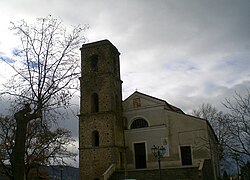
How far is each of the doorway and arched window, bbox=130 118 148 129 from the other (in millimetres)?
2032

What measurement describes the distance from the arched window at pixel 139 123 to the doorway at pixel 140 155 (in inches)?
80.0

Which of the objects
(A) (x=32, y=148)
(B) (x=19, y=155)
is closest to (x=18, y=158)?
→ (B) (x=19, y=155)

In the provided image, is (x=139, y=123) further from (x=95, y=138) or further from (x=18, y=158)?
(x=18, y=158)

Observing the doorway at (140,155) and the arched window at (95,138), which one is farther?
the doorway at (140,155)

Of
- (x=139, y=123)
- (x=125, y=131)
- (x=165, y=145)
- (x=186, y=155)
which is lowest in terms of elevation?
(x=186, y=155)

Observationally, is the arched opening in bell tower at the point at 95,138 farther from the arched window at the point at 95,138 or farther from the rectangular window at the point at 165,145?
the rectangular window at the point at 165,145

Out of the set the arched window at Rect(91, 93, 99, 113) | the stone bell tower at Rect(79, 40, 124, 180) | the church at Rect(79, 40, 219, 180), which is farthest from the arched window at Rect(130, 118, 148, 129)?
the arched window at Rect(91, 93, 99, 113)

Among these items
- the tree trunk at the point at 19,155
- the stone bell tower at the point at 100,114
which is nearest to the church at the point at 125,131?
the stone bell tower at the point at 100,114

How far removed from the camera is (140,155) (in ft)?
111

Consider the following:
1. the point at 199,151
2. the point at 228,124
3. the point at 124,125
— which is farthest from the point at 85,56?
the point at 228,124

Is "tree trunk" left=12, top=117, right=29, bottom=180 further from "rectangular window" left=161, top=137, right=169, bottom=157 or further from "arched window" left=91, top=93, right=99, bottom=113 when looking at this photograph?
"arched window" left=91, top=93, right=99, bottom=113

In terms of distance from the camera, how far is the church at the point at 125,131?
31344mm

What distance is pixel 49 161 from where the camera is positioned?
27469 millimetres

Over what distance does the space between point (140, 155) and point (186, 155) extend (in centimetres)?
508
